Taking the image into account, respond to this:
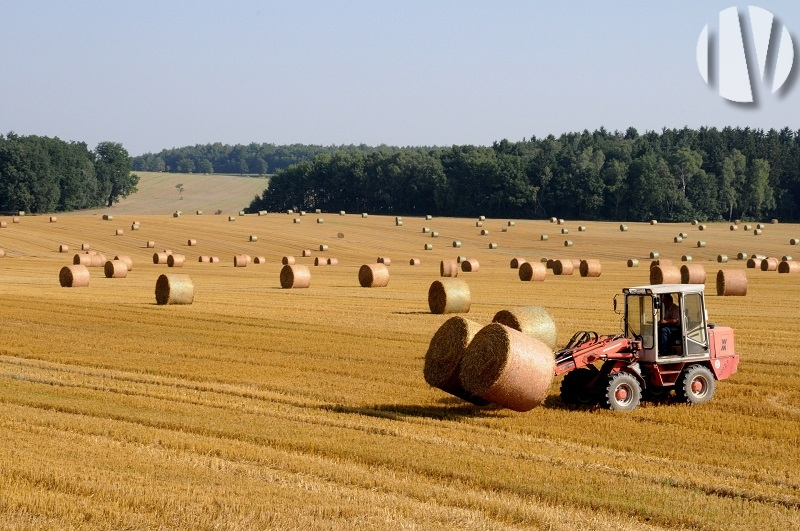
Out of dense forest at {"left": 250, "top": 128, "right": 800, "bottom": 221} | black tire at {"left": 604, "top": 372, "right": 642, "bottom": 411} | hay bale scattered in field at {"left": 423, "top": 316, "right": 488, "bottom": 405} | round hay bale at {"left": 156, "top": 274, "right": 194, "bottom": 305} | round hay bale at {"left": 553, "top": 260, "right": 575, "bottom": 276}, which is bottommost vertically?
round hay bale at {"left": 553, "top": 260, "right": 575, "bottom": 276}

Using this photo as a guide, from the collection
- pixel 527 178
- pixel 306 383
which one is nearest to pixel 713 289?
pixel 306 383

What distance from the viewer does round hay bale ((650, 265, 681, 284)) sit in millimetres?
45594

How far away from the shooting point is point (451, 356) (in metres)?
16.4

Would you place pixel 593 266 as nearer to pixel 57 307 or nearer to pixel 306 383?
pixel 57 307

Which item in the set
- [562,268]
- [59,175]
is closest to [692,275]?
[562,268]

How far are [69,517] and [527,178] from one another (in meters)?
114

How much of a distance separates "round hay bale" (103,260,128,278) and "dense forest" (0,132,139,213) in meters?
72.0

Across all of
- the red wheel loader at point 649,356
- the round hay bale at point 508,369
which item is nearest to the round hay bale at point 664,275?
the red wheel loader at point 649,356

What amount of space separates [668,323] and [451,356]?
3321mm

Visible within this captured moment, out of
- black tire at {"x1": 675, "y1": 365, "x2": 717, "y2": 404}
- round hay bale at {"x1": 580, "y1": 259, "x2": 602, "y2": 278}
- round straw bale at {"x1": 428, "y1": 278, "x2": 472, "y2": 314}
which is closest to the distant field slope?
round hay bale at {"x1": 580, "y1": 259, "x2": 602, "y2": 278}

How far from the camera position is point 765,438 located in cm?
1459

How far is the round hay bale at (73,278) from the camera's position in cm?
4691

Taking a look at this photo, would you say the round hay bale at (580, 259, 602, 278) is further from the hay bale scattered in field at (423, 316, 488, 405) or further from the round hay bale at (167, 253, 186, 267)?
the hay bale scattered in field at (423, 316, 488, 405)

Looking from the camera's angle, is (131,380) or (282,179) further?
(282,179)
